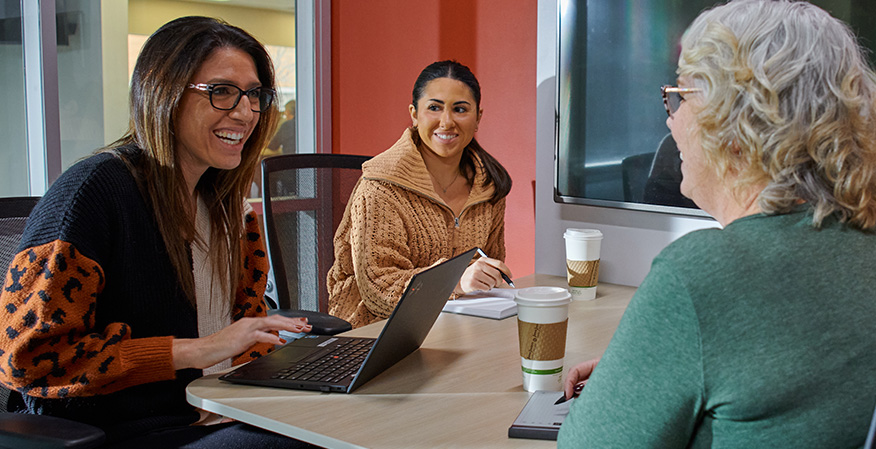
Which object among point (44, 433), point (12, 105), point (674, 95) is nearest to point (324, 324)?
point (44, 433)

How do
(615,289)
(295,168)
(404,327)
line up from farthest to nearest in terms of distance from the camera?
(295,168) → (615,289) → (404,327)

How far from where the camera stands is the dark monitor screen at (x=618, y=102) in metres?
2.03

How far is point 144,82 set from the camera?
1.49 meters

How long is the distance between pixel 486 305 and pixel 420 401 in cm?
62

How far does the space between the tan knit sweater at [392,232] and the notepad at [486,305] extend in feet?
0.71

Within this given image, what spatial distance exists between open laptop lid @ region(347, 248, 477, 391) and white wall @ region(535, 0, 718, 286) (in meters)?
0.80

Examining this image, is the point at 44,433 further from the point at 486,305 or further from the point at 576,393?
the point at 486,305

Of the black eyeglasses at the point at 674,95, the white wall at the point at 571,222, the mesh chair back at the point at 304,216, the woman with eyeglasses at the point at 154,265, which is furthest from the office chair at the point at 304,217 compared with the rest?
the black eyeglasses at the point at 674,95

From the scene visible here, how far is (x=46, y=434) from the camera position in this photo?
3.64ft


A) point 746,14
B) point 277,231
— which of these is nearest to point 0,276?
point 277,231

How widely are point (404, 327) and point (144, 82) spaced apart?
71cm

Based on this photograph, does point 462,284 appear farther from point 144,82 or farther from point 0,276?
point 0,276

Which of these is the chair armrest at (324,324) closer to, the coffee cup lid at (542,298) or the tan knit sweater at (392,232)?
the tan knit sweater at (392,232)

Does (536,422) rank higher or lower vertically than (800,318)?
lower
